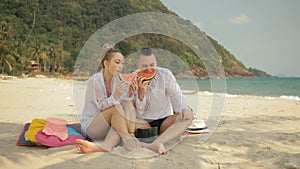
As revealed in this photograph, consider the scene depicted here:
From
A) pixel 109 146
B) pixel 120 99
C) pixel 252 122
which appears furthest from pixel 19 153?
pixel 252 122

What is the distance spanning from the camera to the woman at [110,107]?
10.3ft

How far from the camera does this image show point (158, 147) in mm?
3139

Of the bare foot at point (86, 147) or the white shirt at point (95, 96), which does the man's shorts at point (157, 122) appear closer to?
the white shirt at point (95, 96)

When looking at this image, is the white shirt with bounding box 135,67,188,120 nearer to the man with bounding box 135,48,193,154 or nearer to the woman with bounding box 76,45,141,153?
the man with bounding box 135,48,193,154

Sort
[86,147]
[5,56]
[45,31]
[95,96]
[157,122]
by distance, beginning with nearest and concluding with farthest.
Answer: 1. [86,147]
2. [95,96]
3. [157,122]
4. [5,56]
5. [45,31]

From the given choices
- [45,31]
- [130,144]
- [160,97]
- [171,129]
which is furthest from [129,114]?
[45,31]

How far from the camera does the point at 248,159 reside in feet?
9.79

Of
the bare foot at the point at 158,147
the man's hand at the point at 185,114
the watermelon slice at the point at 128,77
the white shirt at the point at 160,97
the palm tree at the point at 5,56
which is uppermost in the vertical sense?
the palm tree at the point at 5,56

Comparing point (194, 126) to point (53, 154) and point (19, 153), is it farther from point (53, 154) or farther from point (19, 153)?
point (19, 153)

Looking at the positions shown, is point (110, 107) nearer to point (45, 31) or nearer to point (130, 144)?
point (130, 144)

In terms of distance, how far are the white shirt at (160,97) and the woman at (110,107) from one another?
0.20m

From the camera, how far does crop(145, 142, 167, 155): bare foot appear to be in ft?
10.1

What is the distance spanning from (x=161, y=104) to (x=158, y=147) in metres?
0.57

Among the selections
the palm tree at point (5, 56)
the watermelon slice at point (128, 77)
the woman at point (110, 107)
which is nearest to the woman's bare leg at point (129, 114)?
the woman at point (110, 107)
